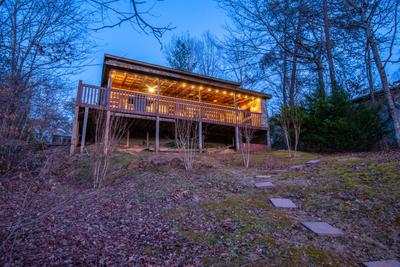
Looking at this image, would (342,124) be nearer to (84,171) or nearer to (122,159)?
(122,159)

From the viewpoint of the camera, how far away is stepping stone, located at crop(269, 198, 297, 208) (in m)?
4.00

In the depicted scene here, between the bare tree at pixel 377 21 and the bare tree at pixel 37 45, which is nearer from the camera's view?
the bare tree at pixel 37 45

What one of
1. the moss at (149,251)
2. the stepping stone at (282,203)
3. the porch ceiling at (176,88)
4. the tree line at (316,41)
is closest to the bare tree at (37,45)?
the moss at (149,251)

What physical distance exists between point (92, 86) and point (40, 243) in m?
8.03

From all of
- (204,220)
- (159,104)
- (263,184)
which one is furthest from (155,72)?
(204,220)

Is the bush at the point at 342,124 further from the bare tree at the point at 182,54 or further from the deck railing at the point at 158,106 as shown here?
the bare tree at the point at 182,54

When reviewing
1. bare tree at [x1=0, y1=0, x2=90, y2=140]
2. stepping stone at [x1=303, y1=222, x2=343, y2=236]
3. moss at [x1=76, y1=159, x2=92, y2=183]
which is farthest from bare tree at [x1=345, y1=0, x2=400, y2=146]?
moss at [x1=76, y1=159, x2=92, y2=183]

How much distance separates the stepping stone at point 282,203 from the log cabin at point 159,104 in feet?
22.8

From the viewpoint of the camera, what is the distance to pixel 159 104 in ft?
35.9

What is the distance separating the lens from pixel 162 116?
10.8 metres

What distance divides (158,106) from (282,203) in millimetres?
7998

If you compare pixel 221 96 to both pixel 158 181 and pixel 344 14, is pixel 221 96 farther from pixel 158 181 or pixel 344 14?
pixel 158 181

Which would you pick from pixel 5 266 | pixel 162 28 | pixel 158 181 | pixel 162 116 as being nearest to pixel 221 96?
pixel 162 116

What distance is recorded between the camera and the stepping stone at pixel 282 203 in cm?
400
